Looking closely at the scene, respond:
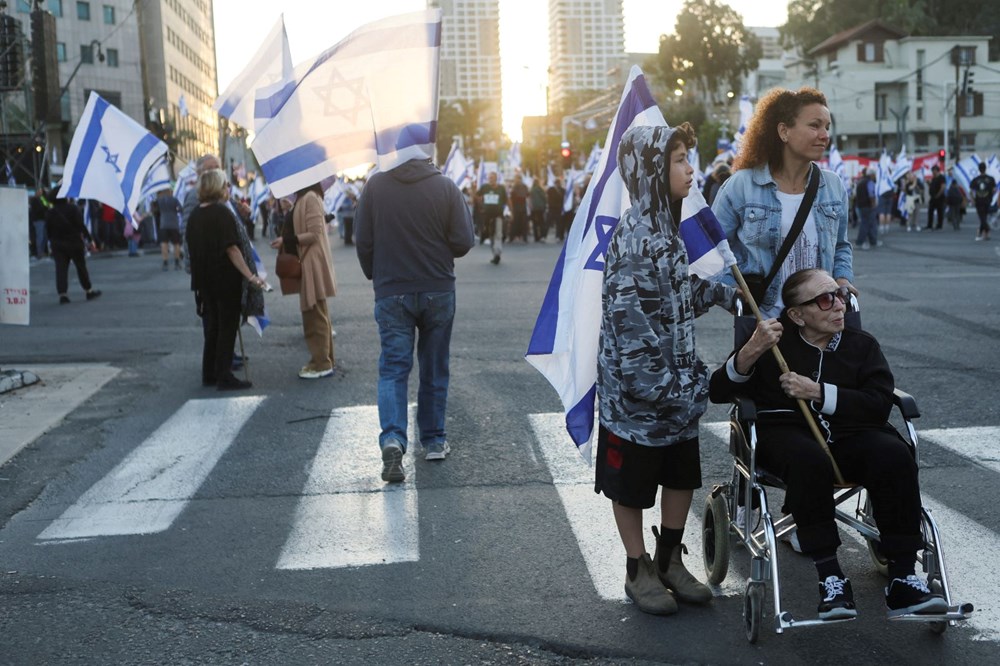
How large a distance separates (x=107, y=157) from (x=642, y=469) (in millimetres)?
11175

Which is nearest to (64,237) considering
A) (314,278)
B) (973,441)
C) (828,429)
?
(314,278)

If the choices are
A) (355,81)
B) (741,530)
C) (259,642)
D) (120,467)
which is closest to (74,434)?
(120,467)

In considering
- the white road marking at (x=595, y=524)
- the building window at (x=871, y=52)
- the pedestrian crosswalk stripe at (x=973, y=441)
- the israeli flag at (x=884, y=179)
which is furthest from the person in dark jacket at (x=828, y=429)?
the building window at (x=871, y=52)

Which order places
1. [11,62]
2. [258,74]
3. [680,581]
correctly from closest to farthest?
[680,581], [258,74], [11,62]

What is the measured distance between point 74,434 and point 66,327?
6702 mm

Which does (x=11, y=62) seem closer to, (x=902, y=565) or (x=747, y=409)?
(x=747, y=409)

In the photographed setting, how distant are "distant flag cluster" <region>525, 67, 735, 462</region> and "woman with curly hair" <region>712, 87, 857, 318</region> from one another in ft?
1.37

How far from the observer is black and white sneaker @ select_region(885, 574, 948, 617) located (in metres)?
3.86

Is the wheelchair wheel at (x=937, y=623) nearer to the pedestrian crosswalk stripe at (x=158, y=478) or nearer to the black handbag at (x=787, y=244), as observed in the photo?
the black handbag at (x=787, y=244)

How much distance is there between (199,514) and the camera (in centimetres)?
601

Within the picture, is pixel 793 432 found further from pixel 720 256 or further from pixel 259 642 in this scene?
pixel 259 642

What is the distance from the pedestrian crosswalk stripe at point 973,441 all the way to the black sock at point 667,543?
263cm

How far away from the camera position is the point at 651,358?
4.27 m

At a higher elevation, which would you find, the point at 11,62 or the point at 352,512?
the point at 11,62
